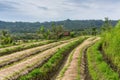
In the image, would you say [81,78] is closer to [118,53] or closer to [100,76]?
[100,76]

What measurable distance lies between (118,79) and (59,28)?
145 meters

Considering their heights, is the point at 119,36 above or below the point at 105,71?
above

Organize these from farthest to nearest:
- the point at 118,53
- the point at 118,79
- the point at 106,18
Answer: the point at 106,18
the point at 118,53
the point at 118,79

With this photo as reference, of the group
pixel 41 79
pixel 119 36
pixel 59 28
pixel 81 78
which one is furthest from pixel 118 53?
pixel 59 28

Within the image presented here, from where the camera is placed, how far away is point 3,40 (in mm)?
132625

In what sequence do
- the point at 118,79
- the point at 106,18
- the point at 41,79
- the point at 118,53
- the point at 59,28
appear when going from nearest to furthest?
1. the point at 118,79
2. the point at 41,79
3. the point at 118,53
4. the point at 106,18
5. the point at 59,28

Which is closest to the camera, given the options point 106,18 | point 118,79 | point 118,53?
point 118,79

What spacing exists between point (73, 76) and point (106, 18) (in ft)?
325

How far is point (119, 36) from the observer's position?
3762cm

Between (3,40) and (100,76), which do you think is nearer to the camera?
(100,76)

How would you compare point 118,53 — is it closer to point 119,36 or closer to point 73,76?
point 119,36

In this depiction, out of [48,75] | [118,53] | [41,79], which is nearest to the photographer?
[41,79]

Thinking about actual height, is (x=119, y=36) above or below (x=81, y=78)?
above

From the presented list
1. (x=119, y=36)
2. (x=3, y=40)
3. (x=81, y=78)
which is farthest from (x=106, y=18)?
(x=81, y=78)
